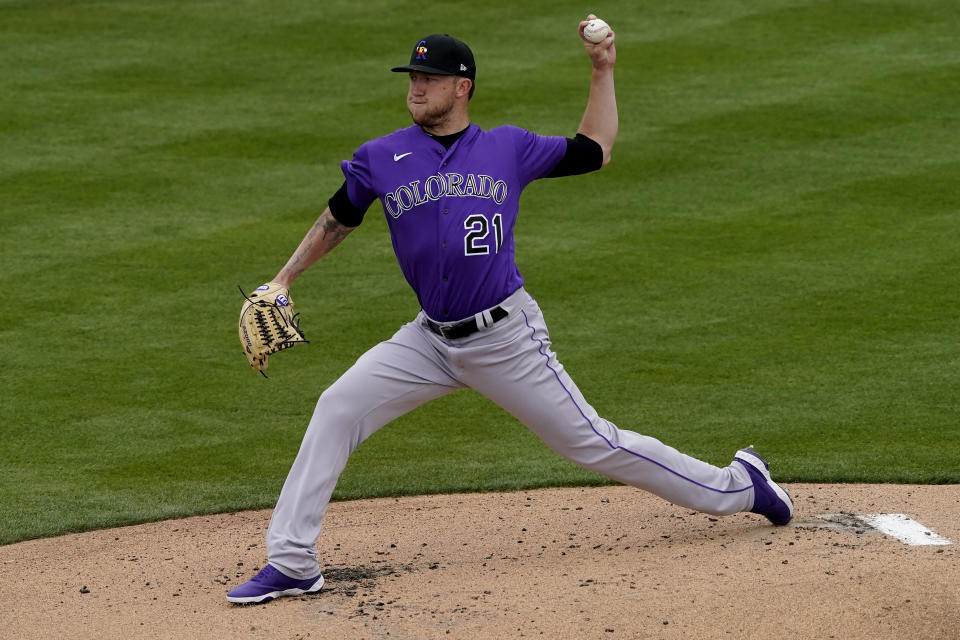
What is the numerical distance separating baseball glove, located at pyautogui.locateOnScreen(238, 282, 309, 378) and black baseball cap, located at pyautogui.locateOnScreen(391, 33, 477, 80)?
35.5 inches

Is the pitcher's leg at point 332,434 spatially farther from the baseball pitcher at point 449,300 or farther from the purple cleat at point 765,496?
the purple cleat at point 765,496

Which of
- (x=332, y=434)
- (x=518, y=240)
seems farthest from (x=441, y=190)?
(x=518, y=240)

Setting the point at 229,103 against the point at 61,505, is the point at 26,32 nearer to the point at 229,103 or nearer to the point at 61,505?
the point at 229,103

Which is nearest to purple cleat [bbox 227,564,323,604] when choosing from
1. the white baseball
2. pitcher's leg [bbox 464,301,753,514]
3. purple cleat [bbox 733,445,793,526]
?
pitcher's leg [bbox 464,301,753,514]

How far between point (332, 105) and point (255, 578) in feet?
26.2

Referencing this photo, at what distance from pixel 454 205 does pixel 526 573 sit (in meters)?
1.31

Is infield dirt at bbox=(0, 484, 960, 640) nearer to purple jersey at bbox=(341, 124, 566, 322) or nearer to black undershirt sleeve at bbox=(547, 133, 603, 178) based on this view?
purple jersey at bbox=(341, 124, 566, 322)

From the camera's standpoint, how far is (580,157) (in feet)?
17.0

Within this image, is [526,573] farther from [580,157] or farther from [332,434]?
[580,157]

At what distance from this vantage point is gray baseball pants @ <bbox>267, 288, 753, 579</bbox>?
16.5ft

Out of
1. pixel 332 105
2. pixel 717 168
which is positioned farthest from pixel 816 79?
pixel 332 105

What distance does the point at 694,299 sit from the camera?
28.8 feet

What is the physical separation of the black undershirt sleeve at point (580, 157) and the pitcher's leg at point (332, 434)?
0.79 m

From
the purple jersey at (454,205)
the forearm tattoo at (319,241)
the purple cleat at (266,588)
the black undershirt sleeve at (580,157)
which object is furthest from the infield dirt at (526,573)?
the black undershirt sleeve at (580,157)
